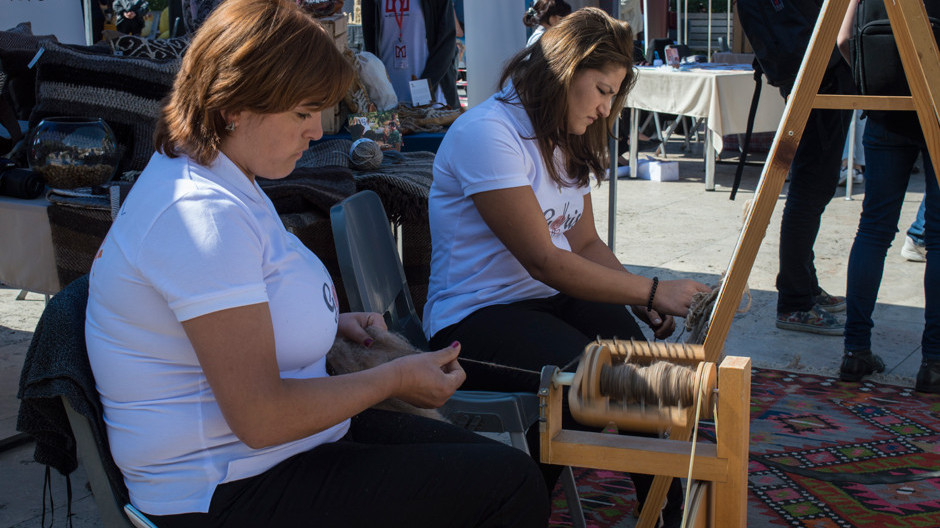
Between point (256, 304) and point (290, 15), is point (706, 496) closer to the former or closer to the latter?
point (256, 304)

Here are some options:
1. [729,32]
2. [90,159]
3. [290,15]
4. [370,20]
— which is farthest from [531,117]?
[729,32]

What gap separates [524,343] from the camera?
186 centimetres

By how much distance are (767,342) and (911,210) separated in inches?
108

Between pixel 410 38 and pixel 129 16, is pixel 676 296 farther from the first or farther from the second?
pixel 129 16

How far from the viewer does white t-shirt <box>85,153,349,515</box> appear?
112 centimetres

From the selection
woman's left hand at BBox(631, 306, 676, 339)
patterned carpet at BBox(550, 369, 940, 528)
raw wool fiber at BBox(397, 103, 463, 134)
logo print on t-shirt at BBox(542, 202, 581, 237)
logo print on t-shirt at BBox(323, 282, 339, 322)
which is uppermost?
raw wool fiber at BBox(397, 103, 463, 134)

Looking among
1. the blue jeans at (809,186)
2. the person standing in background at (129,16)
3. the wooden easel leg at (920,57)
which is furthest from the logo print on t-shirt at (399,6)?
the person standing in background at (129,16)

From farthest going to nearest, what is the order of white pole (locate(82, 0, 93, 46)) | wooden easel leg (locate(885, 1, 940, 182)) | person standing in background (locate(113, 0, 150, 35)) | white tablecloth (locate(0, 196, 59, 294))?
person standing in background (locate(113, 0, 150, 35)), white pole (locate(82, 0, 93, 46)), white tablecloth (locate(0, 196, 59, 294)), wooden easel leg (locate(885, 1, 940, 182))

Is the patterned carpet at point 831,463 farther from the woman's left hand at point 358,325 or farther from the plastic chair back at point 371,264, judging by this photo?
the woman's left hand at point 358,325

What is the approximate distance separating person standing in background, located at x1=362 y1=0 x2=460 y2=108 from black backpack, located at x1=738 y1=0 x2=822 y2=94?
222 cm

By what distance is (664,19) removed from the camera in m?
9.77

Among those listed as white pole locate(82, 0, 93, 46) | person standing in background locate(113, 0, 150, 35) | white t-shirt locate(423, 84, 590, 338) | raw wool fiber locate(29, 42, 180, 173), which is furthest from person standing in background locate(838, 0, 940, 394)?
person standing in background locate(113, 0, 150, 35)

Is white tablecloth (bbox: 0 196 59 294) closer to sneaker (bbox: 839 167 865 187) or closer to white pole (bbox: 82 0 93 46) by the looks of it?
white pole (bbox: 82 0 93 46)

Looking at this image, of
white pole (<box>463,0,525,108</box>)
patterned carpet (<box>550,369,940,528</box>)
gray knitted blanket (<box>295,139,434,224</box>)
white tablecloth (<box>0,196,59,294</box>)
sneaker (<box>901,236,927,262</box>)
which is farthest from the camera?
sneaker (<box>901,236,927,262</box>)
